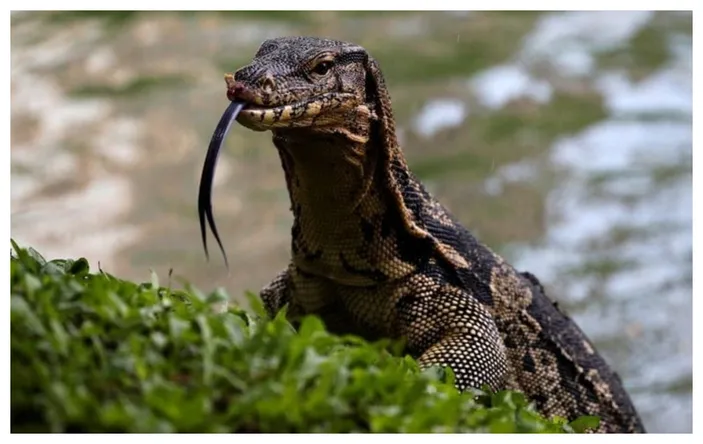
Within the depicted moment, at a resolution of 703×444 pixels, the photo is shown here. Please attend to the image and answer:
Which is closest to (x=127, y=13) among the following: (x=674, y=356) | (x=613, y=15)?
(x=613, y=15)

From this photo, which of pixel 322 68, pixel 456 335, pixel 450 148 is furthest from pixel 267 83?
pixel 450 148

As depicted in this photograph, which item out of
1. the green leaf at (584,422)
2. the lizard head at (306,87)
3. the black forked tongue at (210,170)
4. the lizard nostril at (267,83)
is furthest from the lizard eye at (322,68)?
the green leaf at (584,422)

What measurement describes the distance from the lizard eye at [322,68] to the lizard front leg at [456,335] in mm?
1081

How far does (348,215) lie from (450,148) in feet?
27.5

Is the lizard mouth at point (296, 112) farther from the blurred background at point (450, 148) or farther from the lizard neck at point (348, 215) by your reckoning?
the blurred background at point (450, 148)

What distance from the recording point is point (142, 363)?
2580mm

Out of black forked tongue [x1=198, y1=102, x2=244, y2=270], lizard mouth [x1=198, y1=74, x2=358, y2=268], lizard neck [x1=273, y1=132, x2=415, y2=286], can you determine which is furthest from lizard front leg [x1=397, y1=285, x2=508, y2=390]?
black forked tongue [x1=198, y1=102, x2=244, y2=270]

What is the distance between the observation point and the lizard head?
4004 millimetres

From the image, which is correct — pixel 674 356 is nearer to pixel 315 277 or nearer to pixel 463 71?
pixel 463 71

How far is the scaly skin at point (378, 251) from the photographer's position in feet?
14.4

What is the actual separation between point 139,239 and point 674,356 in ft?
18.2

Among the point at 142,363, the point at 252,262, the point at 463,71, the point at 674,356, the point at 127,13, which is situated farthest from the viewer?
the point at 127,13

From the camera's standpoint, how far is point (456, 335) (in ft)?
15.1

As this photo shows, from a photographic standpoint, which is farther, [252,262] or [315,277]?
[252,262]
